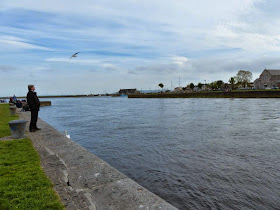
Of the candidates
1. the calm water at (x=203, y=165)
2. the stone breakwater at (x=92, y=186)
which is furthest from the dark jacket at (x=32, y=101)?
the stone breakwater at (x=92, y=186)

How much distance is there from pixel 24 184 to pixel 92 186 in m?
1.45

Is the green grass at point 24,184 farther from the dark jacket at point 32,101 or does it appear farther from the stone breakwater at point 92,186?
the dark jacket at point 32,101

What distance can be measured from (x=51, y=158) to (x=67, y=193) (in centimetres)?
259

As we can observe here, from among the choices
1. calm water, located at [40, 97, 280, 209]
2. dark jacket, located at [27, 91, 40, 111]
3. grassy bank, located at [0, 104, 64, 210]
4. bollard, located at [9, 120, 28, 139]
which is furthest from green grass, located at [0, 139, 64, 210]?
dark jacket, located at [27, 91, 40, 111]

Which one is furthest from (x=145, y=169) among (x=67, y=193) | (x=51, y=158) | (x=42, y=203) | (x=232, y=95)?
(x=232, y=95)

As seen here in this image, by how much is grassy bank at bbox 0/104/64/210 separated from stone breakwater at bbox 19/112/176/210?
214 mm

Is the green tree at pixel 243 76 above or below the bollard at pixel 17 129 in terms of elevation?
above

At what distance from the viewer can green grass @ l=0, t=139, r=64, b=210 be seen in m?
3.71

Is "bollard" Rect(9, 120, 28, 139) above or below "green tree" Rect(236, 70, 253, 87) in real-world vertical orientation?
below

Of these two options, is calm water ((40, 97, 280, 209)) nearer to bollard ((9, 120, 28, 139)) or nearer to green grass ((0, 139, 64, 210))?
green grass ((0, 139, 64, 210))

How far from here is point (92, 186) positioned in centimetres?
468

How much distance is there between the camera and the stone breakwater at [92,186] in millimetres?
3926

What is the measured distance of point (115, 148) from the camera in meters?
11.1

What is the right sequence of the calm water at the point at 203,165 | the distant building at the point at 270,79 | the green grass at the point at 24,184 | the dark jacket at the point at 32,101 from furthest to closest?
the distant building at the point at 270,79 → the dark jacket at the point at 32,101 → the calm water at the point at 203,165 → the green grass at the point at 24,184
